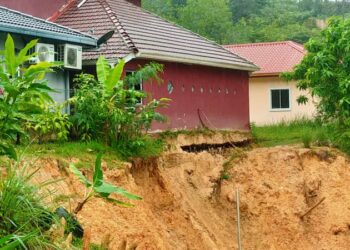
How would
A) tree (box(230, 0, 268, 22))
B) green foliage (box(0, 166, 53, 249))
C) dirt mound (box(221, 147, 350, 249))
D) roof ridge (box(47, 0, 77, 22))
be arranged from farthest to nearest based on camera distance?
1. tree (box(230, 0, 268, 22))
2. roof ridge (box(47, 0, 77, 22))
3. dirt mound (box(221, 147, 350, 249))
4. green foliage (box(0, 166, 53, 249))

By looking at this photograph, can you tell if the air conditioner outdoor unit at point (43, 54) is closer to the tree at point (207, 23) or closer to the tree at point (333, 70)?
the tree at point (333, 70)

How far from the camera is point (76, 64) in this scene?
18.2 m

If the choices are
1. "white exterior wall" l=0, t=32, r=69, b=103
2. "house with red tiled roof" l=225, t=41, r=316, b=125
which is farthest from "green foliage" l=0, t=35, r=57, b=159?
"house with red tiled roof" l=225, t=41, r=316, b=125

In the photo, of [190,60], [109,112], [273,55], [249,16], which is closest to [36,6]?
[190,60]

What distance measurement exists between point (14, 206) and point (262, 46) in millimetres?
26096

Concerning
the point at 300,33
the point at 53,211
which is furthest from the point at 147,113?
the point at 300,33

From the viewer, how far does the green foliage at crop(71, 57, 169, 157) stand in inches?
650

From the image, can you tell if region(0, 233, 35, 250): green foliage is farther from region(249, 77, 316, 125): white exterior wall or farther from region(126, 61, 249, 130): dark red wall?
region(249, 77, 316, 125): white exterior wall

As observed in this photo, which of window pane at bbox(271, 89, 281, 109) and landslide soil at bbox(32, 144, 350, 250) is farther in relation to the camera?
window pane at bbox(271, 89, 281, 109)

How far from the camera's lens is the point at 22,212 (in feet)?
27.0

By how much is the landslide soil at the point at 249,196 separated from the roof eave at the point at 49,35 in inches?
121

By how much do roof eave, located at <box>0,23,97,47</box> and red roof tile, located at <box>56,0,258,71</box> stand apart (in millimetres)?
1338

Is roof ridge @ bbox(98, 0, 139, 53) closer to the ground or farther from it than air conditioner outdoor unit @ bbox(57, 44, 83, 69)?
farther from it

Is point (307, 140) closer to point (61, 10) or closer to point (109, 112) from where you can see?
point (109, 112)
